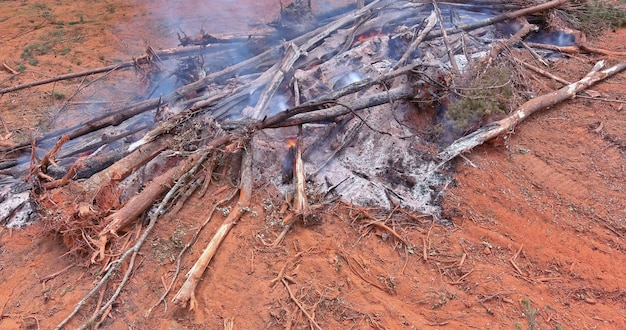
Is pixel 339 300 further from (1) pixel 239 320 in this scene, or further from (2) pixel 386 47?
(2) pixel 386 47

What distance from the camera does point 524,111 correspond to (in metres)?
5.60

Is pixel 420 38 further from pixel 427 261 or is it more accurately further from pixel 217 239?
pixel 217 239

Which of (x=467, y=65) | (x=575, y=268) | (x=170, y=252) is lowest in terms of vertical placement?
(x=575, y=268)

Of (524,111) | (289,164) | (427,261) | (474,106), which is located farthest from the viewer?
(524,111)

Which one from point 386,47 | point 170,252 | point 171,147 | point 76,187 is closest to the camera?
point 170,252

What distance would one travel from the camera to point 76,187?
4.57 meters

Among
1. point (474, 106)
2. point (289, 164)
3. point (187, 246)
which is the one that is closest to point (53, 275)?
point (187, 246)

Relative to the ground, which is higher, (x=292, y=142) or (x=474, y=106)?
(x=474, y=106)

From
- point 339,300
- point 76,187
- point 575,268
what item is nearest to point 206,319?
point 339,300

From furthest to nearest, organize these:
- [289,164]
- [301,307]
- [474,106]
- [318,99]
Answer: [474,106]
[289,164]
[318,99]
[301,307]

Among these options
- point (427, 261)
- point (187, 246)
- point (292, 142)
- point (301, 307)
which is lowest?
point (427, 261)

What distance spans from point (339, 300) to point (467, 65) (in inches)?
177

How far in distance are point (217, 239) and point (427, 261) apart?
2.20 m

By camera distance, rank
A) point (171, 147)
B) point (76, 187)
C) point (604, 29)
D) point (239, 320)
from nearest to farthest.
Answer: point (239, 320) < point (76, 187) < point (171, 147) < point (604, 29)
